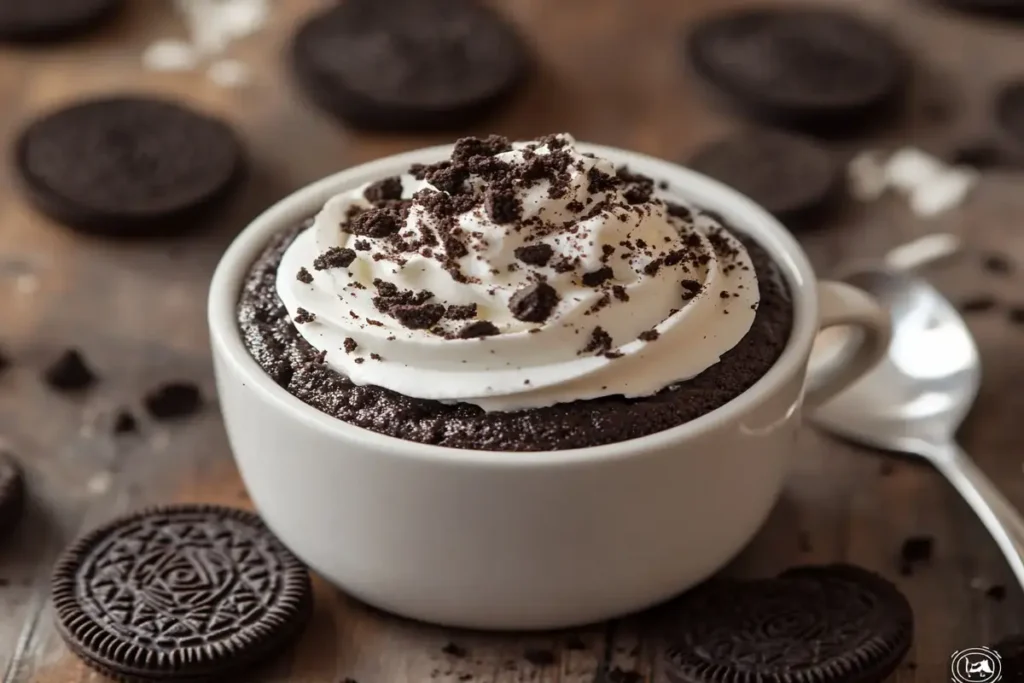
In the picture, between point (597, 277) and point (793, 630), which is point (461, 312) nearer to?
point (597, 277)

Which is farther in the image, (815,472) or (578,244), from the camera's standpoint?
(815,472)

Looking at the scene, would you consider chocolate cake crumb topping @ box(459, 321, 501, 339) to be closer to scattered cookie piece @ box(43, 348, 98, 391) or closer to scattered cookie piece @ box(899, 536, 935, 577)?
scattered cookie piece @ box(899, 536, 935, 577)

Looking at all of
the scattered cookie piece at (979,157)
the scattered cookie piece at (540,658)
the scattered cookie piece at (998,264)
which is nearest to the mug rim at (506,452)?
the scattered cookie piece at (540,658)

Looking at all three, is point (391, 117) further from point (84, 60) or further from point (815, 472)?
point (815, 472)

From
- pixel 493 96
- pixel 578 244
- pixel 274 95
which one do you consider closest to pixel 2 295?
pixel 274 95

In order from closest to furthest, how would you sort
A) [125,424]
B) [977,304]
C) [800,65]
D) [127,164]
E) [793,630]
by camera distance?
[793,630] < [125,424] < [977,304] < [127,164] < [800,65]

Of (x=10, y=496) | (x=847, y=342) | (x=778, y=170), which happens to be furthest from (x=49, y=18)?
(x=847, y=342)

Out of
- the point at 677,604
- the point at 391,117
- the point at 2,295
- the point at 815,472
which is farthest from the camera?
the point at 391,117
